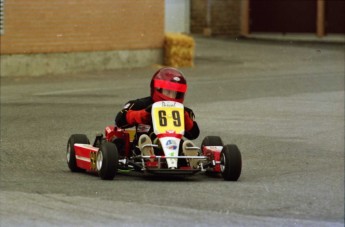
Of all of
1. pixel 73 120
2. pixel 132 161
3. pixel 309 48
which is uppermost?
pixel 132 161

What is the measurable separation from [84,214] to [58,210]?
0.89ft

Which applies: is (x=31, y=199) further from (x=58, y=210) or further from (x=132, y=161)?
(x=132, y=161)

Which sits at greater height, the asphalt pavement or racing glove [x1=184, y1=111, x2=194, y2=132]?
racing glove [x1=184, y1=111, x2=194, y2=132]

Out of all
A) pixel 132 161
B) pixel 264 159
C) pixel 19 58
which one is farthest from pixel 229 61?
pixel 132 161

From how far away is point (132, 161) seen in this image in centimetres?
1040

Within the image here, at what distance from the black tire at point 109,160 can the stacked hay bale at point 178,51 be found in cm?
1802

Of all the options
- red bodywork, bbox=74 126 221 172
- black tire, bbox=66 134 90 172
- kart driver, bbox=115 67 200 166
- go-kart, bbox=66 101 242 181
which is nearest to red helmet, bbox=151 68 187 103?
kart driver, bbox=115 67 200 166

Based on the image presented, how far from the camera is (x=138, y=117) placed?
10.7m

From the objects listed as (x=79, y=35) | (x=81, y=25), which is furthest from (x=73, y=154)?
(x=81, y=25)

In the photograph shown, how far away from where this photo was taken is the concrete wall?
25.4 m

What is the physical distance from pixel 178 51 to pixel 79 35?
280 centimetres

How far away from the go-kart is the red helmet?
0.35 ft

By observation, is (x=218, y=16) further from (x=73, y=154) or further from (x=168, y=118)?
(x=168, y=118)

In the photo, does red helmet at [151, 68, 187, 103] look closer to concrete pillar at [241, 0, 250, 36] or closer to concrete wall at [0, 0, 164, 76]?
concrete wall at [0, 0, 164, 76]
